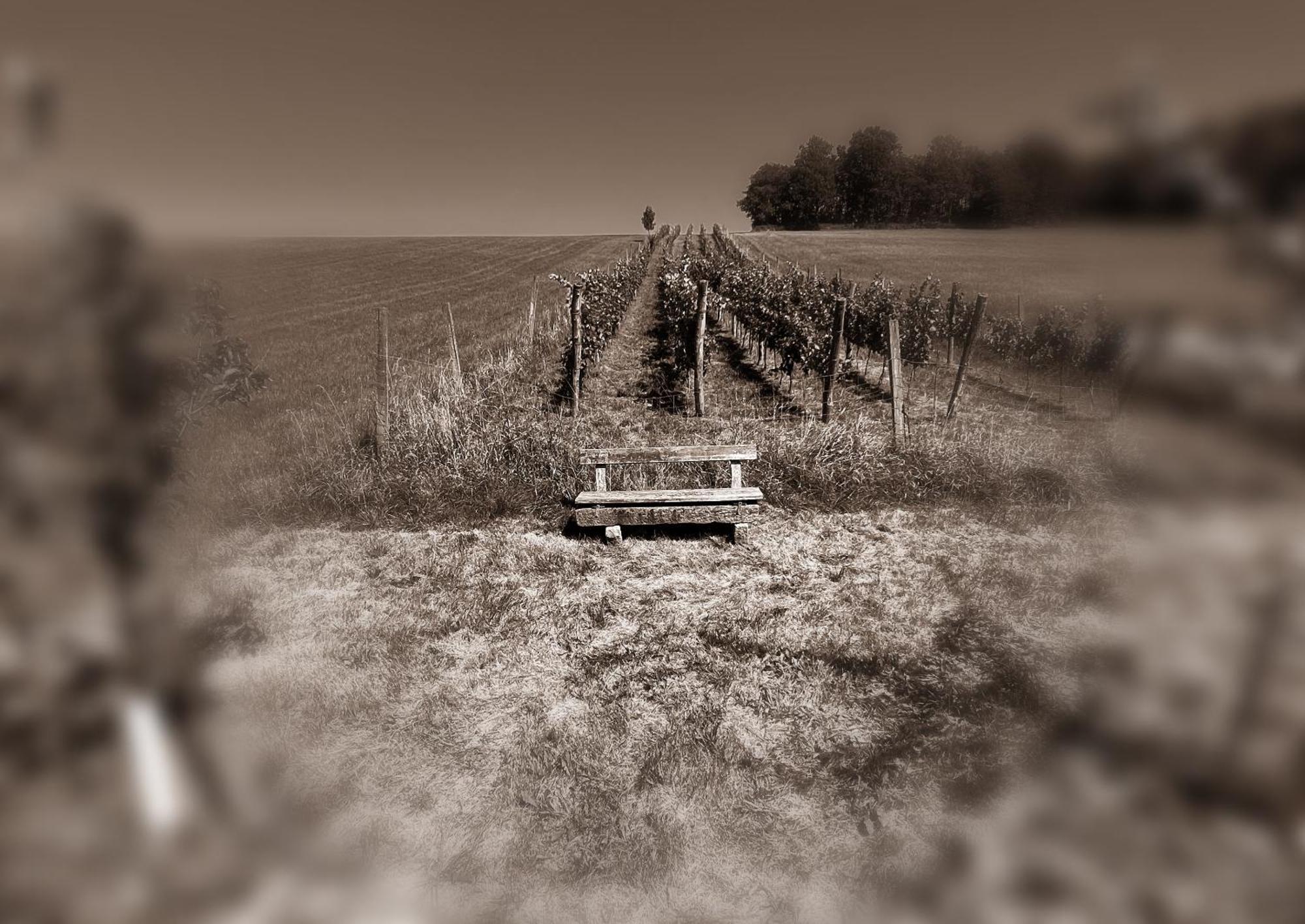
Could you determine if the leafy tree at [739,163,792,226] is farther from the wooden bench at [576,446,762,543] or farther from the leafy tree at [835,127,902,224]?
the wooden bench at [576,446,762,543]

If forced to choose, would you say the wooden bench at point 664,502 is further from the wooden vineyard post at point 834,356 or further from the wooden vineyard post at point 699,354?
the wooden vineyard post at point 699,354

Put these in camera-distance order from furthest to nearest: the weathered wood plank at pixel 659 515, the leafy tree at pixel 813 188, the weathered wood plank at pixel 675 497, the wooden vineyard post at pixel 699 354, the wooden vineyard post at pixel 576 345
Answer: the leafy tree at pixel 813 188 < the wooden vineyard post at pixel 699 354 < the wooden vineyard post at pixel 576 345 < the weathered wood plank at pixel 675 497 < the weathered wood plank at pixel 659 515

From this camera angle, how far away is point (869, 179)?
6831 centimetres

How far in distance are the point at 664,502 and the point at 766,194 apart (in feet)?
309

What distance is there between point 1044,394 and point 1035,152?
13860 millimetres

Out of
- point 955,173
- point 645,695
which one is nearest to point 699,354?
point 645,695

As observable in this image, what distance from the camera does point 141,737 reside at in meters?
0.53

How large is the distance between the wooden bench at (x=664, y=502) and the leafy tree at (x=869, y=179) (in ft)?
179

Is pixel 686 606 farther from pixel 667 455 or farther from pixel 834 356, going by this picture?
pixel 834 356

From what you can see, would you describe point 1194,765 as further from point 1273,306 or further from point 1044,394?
point 1044,394

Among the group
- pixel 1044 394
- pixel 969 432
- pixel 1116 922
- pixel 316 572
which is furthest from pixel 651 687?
pixel 1044 394

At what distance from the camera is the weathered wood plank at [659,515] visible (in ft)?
22.5

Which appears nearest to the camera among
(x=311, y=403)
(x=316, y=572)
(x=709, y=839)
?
(x=709, y=839)

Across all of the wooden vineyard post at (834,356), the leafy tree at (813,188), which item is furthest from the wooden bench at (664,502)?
the leafy tree at (813,188)
